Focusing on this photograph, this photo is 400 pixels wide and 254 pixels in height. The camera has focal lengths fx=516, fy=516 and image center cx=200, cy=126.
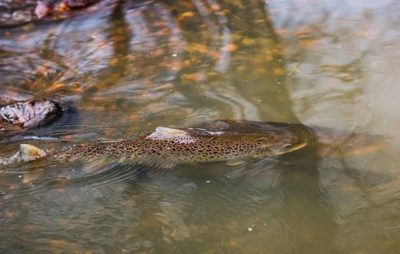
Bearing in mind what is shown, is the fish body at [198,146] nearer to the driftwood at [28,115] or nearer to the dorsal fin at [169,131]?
the dorsal fin at [169,131]

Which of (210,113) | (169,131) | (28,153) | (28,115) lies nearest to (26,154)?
(28,153)

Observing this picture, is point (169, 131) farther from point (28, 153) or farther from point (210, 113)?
point (28, 153)

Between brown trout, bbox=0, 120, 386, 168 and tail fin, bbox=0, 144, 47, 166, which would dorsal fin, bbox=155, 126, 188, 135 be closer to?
brown trout, bbox=0, 120, 386, 168

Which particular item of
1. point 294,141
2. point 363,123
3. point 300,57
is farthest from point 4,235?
point 300,57

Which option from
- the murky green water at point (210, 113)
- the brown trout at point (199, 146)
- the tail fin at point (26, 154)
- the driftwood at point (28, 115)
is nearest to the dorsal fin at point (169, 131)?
the brown trout at point (199, 146)

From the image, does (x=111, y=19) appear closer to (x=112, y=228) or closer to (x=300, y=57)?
(x=300, y=57)

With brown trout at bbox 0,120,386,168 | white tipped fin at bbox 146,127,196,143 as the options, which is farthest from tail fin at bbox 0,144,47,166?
white tipped fin at bbox 146,127,196,143
